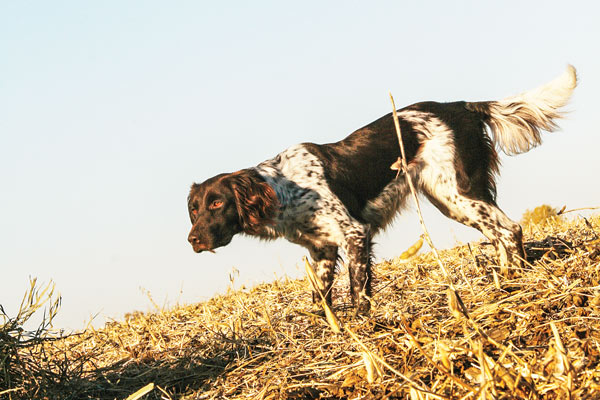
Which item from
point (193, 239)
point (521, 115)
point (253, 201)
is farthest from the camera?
point (521, 115)

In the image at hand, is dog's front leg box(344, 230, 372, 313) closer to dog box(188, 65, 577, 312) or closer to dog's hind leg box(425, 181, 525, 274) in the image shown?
dog box(188, 65, 577, 312)

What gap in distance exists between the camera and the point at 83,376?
350 centimetres

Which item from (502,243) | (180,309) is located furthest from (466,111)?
(180,309)

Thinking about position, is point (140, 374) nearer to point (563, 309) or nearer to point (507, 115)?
point (563, 309)

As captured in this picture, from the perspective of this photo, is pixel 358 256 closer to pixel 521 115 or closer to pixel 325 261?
pixel 325 261

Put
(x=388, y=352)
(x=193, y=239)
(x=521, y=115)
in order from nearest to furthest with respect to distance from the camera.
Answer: (x=388, y=352) < (x=193, y=239) < (x=521, y=115)

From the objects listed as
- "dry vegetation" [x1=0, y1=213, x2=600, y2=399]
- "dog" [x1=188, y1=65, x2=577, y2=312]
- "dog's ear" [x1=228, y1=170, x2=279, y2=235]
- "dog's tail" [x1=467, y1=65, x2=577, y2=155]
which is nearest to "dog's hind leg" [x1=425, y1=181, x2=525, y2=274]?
"dog" [x1=188, y1=65, x2=577, y2=312]

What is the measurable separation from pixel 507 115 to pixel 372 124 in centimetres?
125

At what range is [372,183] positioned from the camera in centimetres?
540

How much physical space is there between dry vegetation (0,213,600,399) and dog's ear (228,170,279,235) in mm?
1083

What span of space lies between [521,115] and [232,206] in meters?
2.77

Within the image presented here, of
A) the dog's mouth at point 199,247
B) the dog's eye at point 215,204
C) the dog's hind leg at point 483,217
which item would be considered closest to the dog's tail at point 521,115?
the dog's hind leg at point 483,217

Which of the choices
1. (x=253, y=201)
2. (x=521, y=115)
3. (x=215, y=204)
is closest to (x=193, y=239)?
(x=215, y=204)

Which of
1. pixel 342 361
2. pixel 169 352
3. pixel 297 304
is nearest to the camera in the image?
pixel 342 361
